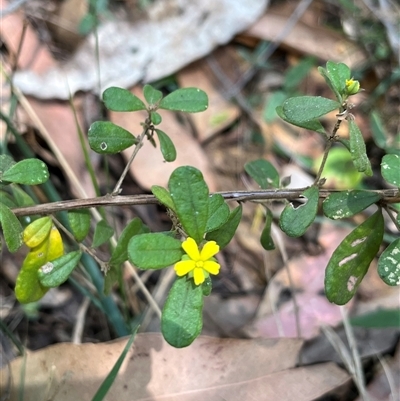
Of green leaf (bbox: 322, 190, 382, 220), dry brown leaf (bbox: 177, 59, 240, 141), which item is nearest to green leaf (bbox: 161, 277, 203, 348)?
green leaf (bbox: 322, 190, 382, 220)

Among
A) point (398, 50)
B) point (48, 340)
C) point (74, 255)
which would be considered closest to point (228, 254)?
point (48, 340)

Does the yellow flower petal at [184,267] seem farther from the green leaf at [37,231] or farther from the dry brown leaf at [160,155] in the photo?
the dry brown leaf at [160,155]

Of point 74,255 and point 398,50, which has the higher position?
point 74,255

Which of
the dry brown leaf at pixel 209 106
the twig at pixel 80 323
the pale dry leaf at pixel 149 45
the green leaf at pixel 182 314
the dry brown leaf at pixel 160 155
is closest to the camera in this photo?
the green leaf at pixel 182 314

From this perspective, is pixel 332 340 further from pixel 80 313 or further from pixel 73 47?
pixel 73 47

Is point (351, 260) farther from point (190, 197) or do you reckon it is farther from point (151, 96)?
point (151, 96)

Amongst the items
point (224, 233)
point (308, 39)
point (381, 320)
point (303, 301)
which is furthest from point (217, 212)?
point (308, 39)

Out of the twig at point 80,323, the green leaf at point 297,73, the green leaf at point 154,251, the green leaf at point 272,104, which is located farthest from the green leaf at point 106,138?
the green leaf at point 297,73
